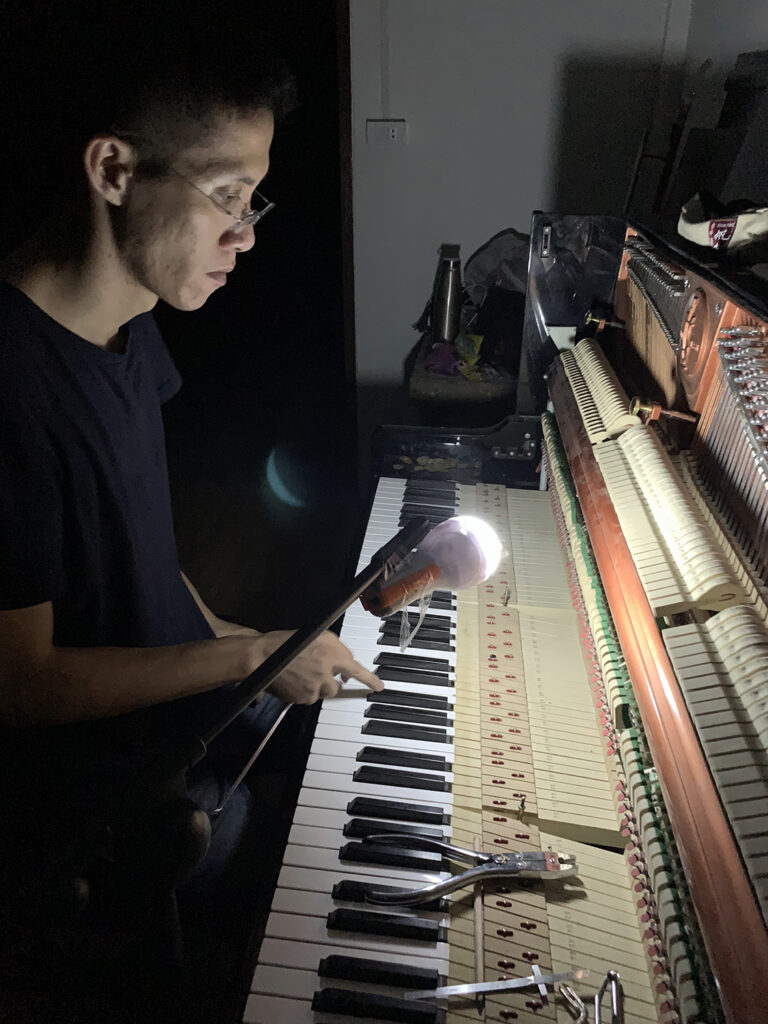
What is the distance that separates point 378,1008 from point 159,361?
1447 millimetres

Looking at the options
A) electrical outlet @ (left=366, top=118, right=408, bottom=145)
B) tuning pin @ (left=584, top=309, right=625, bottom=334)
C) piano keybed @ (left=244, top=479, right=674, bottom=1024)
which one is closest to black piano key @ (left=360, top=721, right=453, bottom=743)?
piano keybed @ (left=244, top=479, right=674, bottom=1024)

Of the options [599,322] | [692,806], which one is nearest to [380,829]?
[692,806]

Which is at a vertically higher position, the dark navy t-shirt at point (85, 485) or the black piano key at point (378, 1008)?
the dark navy t-shirt at point (85, 485)

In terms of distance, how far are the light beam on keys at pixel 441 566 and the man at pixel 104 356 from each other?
252 mm

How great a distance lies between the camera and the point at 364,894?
1352 millimetres

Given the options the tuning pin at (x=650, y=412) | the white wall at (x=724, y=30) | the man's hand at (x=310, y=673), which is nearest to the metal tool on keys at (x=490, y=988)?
the man's hand at (x=310, y=673)

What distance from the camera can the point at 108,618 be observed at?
147cm

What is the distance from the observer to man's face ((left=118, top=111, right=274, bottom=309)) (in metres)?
1.24

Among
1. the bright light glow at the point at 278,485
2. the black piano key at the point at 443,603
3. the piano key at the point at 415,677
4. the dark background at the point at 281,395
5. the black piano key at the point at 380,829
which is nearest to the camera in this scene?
the black piano key at the point at 380,829

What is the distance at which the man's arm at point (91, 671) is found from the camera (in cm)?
120

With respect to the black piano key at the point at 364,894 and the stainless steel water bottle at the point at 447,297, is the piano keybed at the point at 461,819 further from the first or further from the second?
the stainless steel water bottle at the point at 447,297

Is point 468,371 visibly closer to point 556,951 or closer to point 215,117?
point 215,117

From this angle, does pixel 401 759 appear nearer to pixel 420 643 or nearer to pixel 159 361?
pixel 420 643

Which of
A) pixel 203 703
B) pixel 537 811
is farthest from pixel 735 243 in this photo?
pixel 203 703
